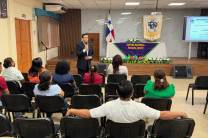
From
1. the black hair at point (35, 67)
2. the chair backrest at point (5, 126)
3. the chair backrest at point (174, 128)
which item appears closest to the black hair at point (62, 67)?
the black hair at point (35, 67)

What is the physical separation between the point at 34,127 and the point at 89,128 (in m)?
0.53

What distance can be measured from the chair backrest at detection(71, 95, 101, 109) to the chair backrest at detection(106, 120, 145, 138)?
73cm

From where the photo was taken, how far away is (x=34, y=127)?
1878 mm

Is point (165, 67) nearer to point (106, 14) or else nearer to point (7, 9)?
point (106, 14)

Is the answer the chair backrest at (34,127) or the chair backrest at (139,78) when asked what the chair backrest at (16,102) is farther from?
the chair backrest at (139,78)

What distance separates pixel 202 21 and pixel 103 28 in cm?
480

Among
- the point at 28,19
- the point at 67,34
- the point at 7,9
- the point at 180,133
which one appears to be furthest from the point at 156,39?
the point at 180,133

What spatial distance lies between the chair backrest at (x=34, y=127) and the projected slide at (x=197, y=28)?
8.50 meters

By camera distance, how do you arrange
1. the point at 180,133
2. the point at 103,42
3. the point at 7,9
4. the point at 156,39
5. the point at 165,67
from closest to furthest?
the point at 180,133
the point at 7,9
the point at 165,67
the point at 156,39
the point at 103,42

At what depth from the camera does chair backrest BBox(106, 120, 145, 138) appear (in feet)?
6.11

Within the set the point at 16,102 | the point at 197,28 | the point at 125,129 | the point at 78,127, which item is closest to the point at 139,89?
the point at 125,129

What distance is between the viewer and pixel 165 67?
7.82m

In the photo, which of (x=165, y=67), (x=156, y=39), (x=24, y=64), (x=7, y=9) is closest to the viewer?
(x=7, y=9)

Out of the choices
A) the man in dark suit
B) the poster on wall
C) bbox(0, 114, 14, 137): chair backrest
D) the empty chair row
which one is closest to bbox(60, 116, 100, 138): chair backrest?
the empty chair row
